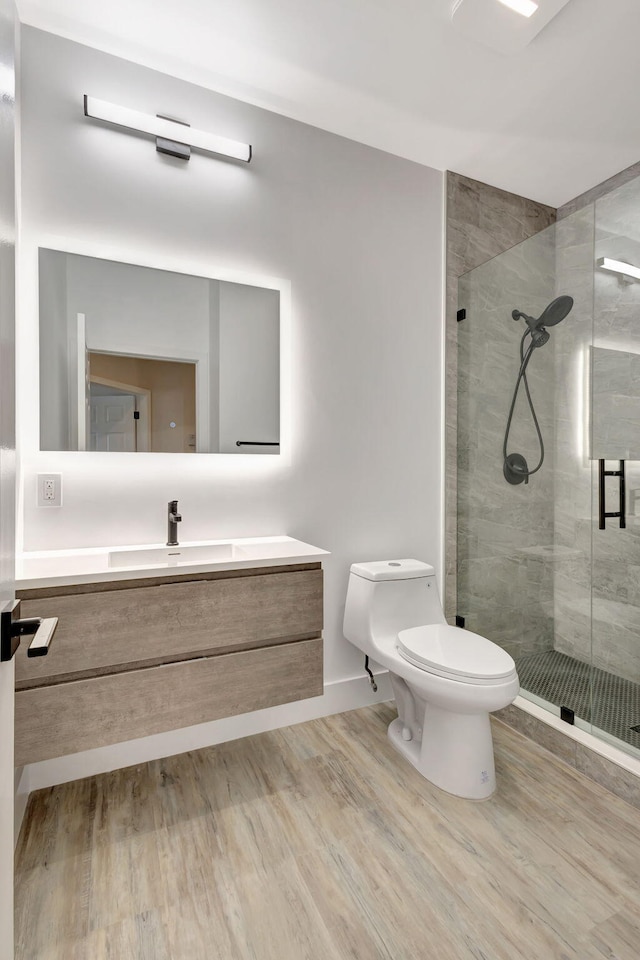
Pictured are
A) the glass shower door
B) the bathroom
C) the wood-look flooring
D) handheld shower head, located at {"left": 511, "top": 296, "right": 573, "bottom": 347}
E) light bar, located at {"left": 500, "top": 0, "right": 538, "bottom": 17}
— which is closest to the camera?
the wood-look flooring

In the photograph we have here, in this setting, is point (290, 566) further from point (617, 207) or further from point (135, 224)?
point (617, 207)

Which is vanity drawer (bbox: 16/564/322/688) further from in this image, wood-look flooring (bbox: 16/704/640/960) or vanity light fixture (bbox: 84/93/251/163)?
vanity light fixture (bbox: 84/93/251/163)

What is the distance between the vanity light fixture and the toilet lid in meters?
2.00

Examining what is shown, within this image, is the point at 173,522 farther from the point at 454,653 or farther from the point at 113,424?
the point at 454,653

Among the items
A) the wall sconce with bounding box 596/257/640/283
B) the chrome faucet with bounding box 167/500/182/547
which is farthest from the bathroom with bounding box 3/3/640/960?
the wall sconce with bounding box 596/257/640/283

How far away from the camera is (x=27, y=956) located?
3.89ft

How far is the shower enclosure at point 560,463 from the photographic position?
81.7 inches

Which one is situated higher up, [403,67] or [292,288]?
[403,67]

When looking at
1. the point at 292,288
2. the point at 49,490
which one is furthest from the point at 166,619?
the point at 292,288

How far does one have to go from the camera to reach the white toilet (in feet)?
5.57

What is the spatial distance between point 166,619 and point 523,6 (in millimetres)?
2253

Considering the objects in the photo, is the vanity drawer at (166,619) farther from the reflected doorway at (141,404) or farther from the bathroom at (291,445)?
the reflected doorway at (141,404)

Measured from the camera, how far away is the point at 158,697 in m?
1.56

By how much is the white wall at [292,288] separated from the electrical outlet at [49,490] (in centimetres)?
3
